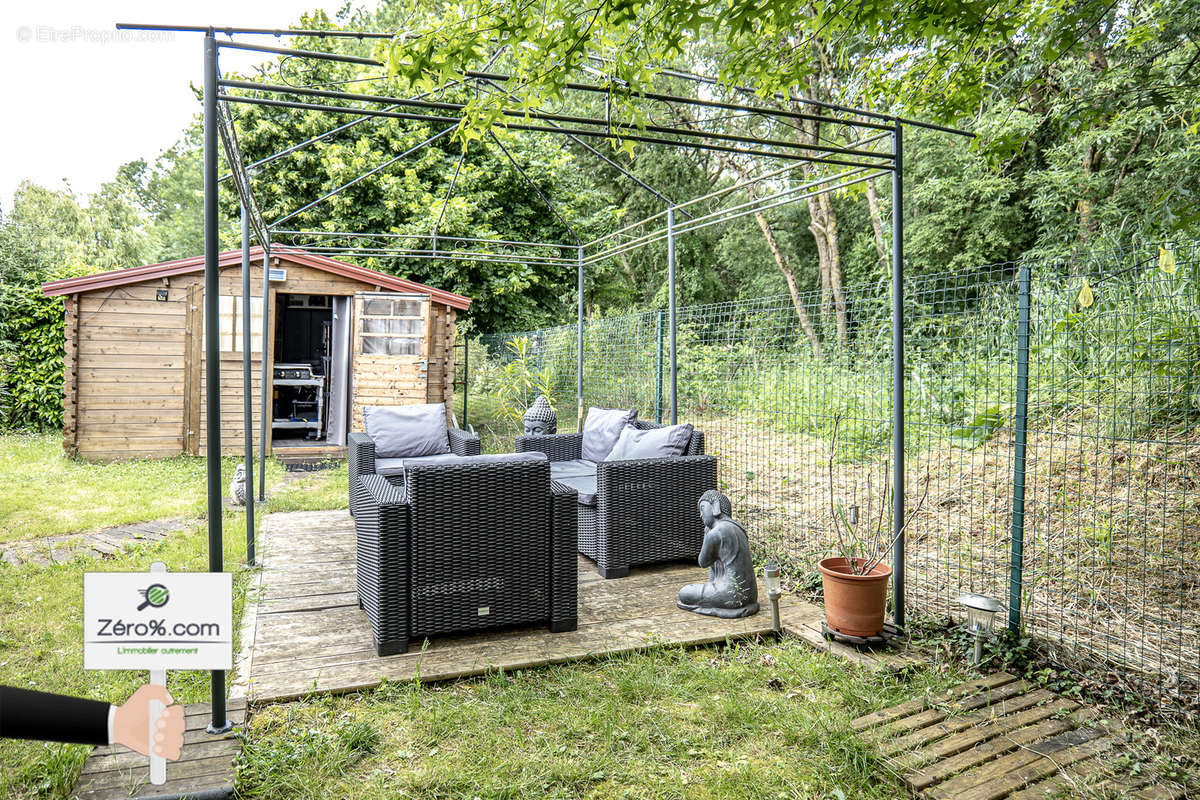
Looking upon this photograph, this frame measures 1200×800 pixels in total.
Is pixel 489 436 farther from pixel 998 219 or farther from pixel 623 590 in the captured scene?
pixel 998 219

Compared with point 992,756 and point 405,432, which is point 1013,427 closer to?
point 992,756

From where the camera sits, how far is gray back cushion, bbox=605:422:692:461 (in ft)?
14.2

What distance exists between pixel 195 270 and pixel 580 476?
6.04 metres

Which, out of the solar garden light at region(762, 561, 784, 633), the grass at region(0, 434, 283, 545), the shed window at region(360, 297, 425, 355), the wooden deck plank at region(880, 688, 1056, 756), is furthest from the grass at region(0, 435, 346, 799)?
the wooden deck plank at region(880, 688, 1056, 756)

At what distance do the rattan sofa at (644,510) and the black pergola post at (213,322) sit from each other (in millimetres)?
2142

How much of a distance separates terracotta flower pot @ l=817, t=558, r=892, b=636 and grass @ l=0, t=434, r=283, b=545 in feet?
16.2

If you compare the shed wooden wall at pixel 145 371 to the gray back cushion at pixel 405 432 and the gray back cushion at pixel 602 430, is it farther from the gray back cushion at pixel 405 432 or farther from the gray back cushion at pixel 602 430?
the gray back cushion at pixel 602 430

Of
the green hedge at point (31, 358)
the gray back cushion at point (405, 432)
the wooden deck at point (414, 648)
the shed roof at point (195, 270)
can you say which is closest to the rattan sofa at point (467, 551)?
the wooden deck at point (414, 648)

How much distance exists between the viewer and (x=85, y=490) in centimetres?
627

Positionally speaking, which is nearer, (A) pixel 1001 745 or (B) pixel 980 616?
(A) pixel 1001 745

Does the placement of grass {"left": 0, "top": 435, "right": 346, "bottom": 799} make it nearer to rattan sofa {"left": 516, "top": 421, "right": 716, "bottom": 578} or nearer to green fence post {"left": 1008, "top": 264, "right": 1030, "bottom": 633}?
rattan sofa {"left": 516, "top": 421, "right": 716, "bottom": 578}

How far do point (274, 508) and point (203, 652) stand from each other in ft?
13.6

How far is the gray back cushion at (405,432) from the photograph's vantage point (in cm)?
567

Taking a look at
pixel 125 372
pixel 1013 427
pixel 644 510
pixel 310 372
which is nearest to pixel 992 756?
pixel 644 510
